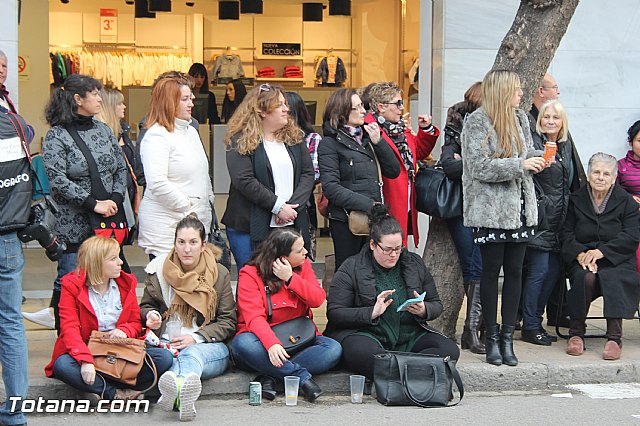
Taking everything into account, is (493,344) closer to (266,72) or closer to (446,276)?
(446,276)

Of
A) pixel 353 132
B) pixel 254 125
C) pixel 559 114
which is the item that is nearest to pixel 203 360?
pixel 254 125

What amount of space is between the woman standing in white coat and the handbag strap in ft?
1.18

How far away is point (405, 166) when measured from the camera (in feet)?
26.7

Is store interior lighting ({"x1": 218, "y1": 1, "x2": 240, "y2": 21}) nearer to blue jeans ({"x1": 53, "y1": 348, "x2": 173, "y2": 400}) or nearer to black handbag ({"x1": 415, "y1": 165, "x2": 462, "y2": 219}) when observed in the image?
black handbag ({"x1": 415, "y1": 165, "x2": 462, "y2": 219})

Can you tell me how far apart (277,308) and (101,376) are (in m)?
1.23

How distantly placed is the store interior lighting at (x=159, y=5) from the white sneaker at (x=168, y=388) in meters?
10.5

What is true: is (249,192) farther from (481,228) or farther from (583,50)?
(583,50)

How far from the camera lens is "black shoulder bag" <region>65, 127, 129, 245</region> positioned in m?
7.33

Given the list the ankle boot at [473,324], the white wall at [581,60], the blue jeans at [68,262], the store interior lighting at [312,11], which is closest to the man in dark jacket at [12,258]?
the blue jeans at [68,262]

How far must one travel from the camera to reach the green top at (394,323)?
7281 mm

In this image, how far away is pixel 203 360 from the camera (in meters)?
6.94

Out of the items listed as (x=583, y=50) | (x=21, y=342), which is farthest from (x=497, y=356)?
(x=583, y=50)

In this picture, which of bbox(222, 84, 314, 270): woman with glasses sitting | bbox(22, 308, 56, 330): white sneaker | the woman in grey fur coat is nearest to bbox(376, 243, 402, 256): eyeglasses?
the woman in grey fur coat

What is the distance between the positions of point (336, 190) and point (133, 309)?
1783 mm
